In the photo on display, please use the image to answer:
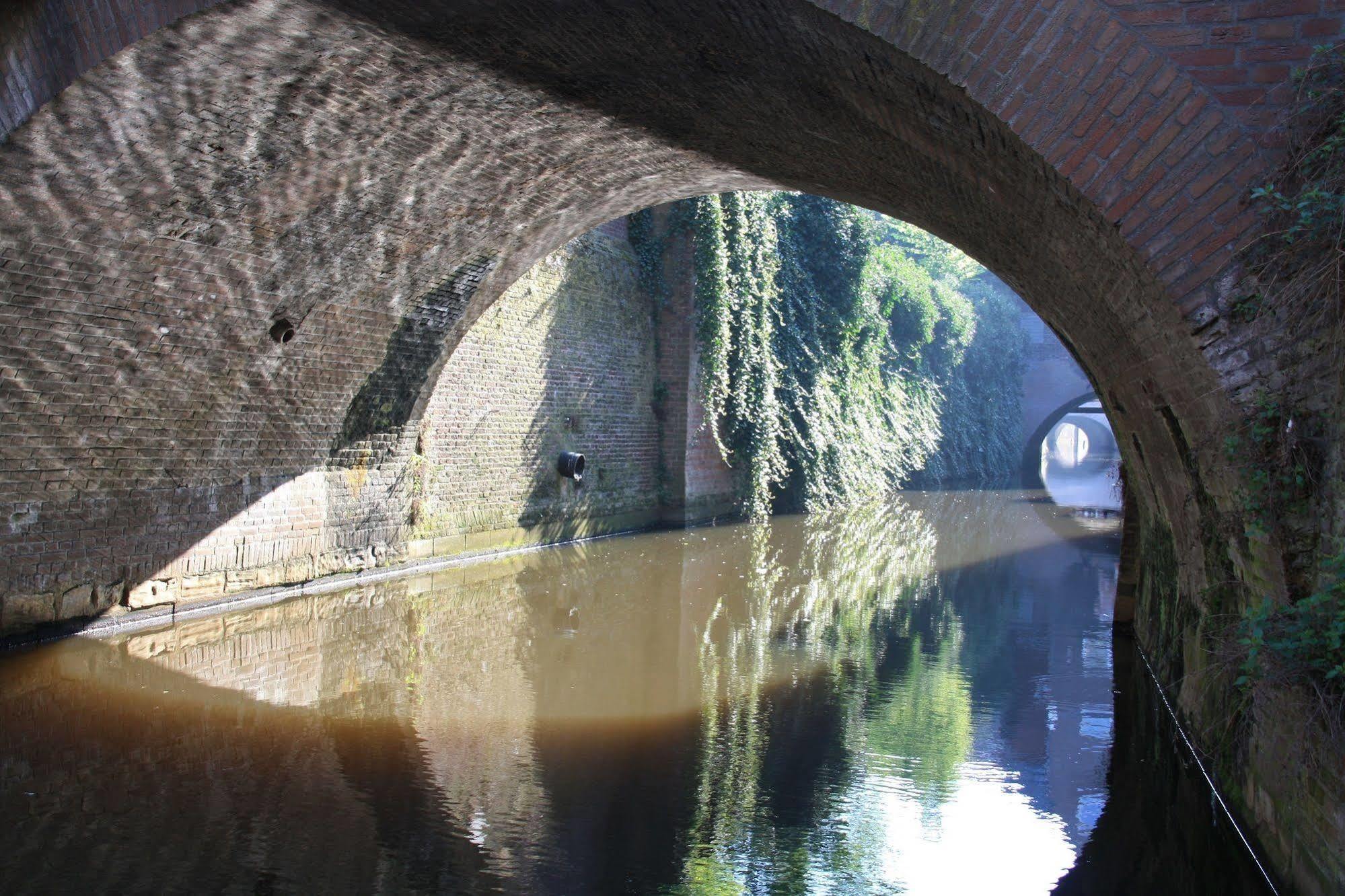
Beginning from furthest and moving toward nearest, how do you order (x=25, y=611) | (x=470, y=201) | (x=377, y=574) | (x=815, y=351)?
1. (x=815, y=351)
2. (x=377, y=574)
3. (x=470, y=201)
4. (x=25, y=611)

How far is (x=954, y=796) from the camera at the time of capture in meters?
4.63

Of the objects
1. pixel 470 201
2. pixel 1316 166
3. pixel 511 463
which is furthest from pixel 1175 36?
pixel 511 463

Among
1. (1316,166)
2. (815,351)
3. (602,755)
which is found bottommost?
(602,755)

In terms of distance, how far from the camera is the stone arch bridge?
3338 mm

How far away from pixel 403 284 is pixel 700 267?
6.61 metres

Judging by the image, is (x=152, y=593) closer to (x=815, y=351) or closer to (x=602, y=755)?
(x=602, y=755)

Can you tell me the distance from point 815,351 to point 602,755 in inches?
526

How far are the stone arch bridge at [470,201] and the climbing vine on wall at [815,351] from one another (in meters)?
5.55

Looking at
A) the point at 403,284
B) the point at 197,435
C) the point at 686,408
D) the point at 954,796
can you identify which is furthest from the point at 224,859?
the point at 686,408

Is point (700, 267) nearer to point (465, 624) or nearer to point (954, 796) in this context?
point (465, 624)

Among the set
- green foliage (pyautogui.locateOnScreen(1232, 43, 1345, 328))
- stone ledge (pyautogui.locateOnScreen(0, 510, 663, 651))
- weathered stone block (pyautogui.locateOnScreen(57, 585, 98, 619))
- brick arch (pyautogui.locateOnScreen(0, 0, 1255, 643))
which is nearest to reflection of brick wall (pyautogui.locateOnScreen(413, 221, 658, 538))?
stone ledge (pyautogui.locateOnScreen(0, 510, 663, 651))

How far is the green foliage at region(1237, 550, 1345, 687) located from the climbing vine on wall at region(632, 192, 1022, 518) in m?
12.0

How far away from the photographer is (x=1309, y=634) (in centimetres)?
287

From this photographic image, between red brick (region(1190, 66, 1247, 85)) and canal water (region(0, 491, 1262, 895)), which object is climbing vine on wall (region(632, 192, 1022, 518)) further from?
red brick (region(1190, 66, 1247, 85))
